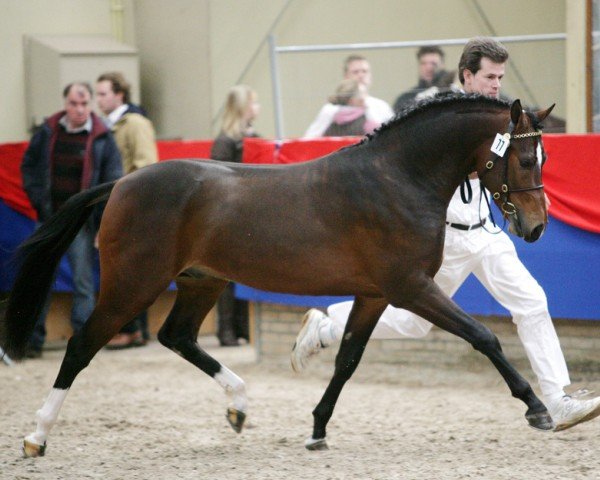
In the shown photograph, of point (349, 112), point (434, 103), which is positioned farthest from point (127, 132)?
point (434, 103)

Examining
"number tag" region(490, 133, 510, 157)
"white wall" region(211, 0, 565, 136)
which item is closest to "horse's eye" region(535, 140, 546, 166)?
"number tag" region(490, 133, 510, 157)

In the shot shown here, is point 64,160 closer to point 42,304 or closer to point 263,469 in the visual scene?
point 42,304

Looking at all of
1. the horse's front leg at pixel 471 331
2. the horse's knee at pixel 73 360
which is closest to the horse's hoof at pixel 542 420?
the horse's front leg at pixel 471 331

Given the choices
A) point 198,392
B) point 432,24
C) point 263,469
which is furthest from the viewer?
point 432,24

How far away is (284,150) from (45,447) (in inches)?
123

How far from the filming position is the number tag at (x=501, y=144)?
5164 millimetres

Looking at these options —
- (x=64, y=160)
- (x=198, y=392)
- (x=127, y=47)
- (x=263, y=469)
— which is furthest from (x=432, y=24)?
(x=263, y=469)

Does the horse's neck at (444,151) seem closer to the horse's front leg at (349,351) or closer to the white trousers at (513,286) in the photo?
the white trousers at (513,286)

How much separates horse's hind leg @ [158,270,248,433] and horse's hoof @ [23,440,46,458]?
2.74 feet

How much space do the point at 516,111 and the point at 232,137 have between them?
13.3ft

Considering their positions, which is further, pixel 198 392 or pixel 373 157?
pixel 198 392

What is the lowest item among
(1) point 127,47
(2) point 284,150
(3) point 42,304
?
(3) point 42,304

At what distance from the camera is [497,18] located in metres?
11.6

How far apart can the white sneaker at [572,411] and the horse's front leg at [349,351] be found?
0.96 metres
